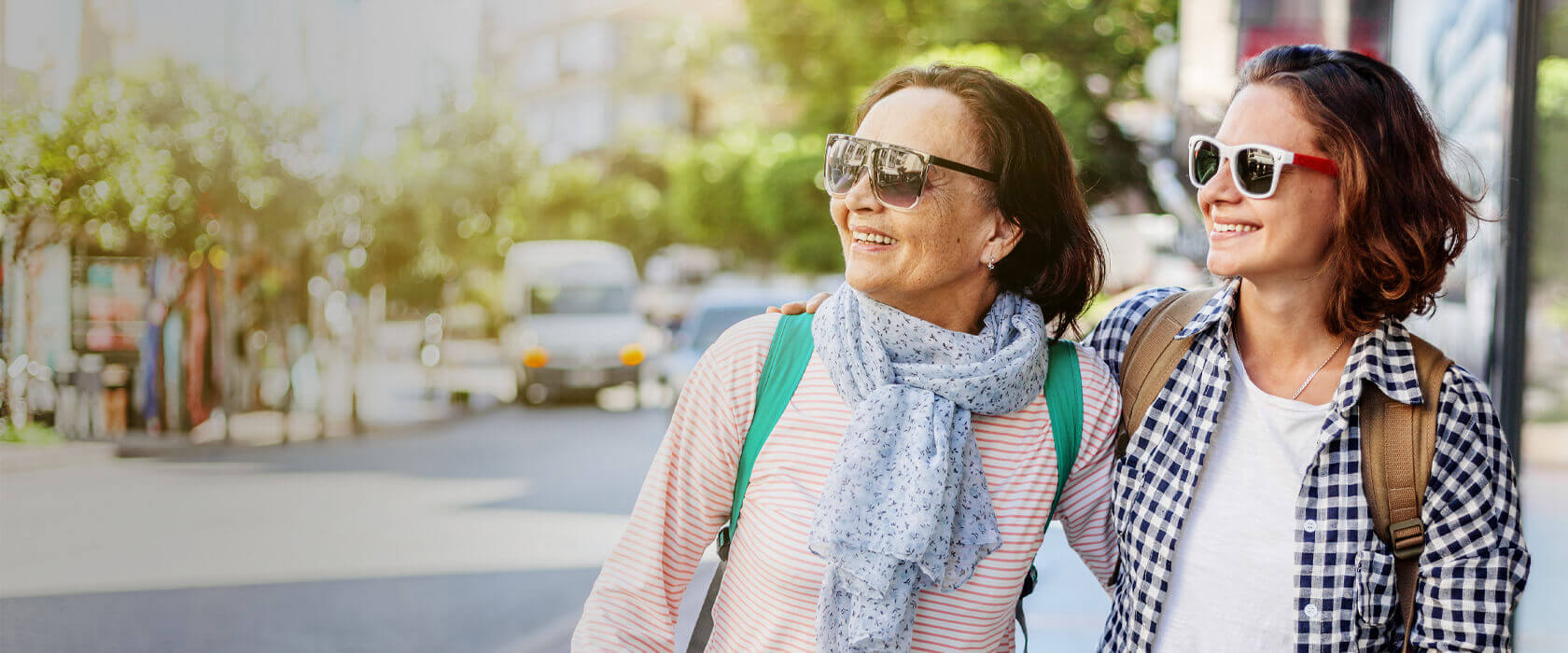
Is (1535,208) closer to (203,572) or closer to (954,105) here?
(954,105)

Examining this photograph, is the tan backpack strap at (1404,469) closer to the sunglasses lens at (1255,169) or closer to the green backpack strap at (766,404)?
the sunglasses lens at (1255,169)

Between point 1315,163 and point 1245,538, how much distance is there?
0.56m

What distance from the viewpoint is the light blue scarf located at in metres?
1.71

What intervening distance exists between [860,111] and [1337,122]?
71 cm

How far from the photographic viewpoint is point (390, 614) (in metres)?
7.21

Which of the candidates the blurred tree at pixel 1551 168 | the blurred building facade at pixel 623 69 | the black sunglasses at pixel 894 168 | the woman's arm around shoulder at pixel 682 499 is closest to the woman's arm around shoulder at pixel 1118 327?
the black sunglasses at pixel 894 168

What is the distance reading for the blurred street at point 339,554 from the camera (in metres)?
6.49

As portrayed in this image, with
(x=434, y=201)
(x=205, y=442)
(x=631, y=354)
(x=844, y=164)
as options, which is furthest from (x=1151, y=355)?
(x=434, y=201)

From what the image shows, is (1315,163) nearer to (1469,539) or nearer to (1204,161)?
(1204,161)

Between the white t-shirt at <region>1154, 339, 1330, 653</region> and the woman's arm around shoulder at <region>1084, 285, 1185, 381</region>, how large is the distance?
27cm

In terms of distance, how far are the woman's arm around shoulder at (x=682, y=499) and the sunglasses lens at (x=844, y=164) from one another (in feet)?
0.89

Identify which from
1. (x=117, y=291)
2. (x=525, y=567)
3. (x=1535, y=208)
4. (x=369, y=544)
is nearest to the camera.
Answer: (x=1535, y=208)

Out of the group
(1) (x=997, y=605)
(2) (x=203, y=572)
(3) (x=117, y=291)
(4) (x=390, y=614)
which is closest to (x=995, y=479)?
(1) (x=997, y=605)

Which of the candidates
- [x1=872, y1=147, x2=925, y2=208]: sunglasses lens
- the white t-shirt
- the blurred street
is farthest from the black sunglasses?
the blurred street
